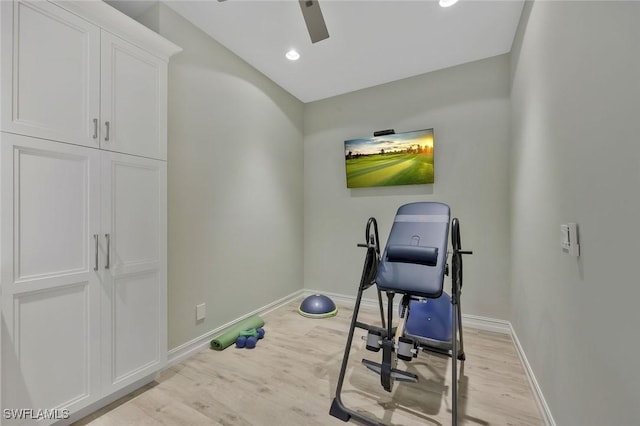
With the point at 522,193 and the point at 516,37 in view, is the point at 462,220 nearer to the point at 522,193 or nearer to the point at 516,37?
the point at 522,193

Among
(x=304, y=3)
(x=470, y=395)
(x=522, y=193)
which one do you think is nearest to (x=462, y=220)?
(x=522, y=193)

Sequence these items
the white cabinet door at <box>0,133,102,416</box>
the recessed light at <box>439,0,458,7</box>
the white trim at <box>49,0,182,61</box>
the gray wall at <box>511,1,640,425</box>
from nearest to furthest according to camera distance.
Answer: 1. the gray wall at <box>511,1,640,425</box>
2. the white cabinet door at <box>0,133,102,416</box>
3. the white trim at <box>49,0,182,61</box>
4. the recessed light at <box>439,0,458,7</box>

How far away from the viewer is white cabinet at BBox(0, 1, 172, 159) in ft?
4.10

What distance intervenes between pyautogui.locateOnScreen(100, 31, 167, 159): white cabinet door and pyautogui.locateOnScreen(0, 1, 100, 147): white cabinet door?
0.17ft

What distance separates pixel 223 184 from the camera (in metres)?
2.52

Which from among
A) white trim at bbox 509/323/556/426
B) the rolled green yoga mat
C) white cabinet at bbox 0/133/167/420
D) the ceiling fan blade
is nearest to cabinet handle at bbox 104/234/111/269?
white cabinet at bbox 0/133/167/420

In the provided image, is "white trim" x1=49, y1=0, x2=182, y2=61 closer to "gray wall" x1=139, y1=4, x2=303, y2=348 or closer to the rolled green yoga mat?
"gray wall" x1=139, y1=4, x2=303, y2=348

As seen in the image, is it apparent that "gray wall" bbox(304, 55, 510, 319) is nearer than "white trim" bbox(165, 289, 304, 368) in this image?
No

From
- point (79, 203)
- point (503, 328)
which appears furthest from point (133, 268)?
point (503, 328)

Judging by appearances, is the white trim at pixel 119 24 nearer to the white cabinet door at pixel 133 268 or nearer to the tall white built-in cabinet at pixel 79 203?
the tall white built-in cabinet at pixel 79 203

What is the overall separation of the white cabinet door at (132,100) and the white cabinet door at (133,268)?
10cm

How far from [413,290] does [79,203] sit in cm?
202

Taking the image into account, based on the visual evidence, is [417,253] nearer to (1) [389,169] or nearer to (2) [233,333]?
(1) [389,169]

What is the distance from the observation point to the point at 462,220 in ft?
9.25
